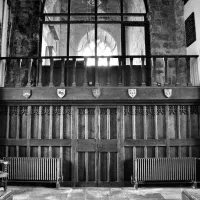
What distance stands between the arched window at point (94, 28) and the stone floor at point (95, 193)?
381 centimetres

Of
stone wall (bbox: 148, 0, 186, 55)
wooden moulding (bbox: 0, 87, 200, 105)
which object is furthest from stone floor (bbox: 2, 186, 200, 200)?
stone wall (bbox: 148, 0, 186, 55)

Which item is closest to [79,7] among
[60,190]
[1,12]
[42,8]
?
[42,8]

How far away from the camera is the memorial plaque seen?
7508 mm

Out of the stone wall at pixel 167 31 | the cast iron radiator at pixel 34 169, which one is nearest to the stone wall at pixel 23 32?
the cast iron radiator at pixel 34 169

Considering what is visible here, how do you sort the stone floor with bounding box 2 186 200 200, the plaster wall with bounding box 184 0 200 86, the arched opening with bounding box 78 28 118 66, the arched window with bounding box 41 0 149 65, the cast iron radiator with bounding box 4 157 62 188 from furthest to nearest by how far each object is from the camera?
the arched window with bounding box 41 0 149 65, the arched opening with bounding box 78 28 118 66, the plaster wall with bounding box 184 0 200 86, the cast iron radiator with bounding box 4 157 62 188, the stone floor with bounding box 2 186 200 200

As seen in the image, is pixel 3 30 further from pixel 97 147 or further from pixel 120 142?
pixel 120 142

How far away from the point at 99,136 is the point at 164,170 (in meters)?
1.80

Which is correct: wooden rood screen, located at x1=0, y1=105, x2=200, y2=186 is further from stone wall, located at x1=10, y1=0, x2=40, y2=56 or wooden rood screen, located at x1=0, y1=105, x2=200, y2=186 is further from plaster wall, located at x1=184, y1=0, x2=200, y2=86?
stone wall, located at x1=10, y1=0, x2=40, y2=56

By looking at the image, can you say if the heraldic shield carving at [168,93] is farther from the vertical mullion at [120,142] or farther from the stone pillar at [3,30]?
the stone pillar at [3,30]

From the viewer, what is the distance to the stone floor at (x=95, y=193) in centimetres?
583

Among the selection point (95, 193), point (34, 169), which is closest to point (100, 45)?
point (34, 169)

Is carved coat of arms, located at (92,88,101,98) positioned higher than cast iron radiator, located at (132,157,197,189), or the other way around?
carved coat of arms, located at (92,88,101,98)

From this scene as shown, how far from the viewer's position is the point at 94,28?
8.51 m

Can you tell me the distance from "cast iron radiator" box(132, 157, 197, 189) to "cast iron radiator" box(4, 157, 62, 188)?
76.7 inches
